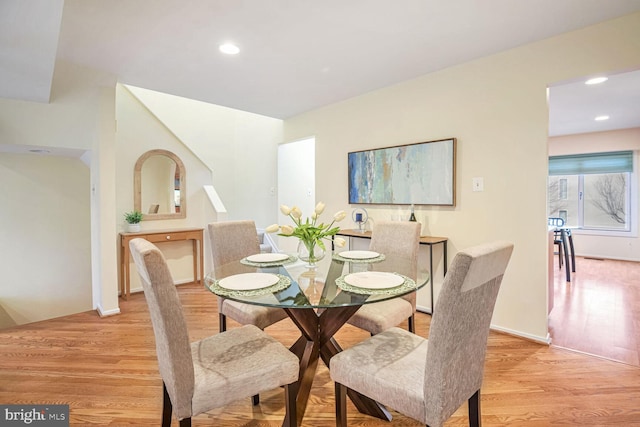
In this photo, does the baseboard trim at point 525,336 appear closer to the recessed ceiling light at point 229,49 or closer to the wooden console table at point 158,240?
the recessed ceiling light at point 229,49

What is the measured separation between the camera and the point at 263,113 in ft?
14.1

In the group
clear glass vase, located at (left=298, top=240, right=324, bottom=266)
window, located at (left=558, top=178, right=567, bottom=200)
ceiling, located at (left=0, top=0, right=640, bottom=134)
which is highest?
ceiling, located at (left=0, top=0, right=640, bottom=134)

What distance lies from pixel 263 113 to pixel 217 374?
3.67 metres

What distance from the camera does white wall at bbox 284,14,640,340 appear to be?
89.0 inches

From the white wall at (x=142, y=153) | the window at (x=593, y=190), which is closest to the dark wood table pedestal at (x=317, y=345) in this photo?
the white wall at (x=142, y=153)

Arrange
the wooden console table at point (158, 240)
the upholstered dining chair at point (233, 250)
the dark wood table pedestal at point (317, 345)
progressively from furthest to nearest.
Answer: the wooden console table at point (158, 240)
the upholstered dining chair at point (233, 250)
the dark wood table pedestal at point (317, 345)

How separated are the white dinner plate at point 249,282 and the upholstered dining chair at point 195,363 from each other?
27cm

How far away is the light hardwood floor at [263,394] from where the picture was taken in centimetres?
164

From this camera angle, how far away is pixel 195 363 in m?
1.33

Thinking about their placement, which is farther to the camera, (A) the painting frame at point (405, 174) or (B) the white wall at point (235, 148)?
(B) the white wall at point (235, 148)

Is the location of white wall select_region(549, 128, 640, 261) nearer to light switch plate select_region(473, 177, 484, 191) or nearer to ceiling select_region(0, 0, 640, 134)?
ceiling select_region(0, 0, 640, 134)

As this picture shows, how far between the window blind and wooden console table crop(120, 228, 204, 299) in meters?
6.66

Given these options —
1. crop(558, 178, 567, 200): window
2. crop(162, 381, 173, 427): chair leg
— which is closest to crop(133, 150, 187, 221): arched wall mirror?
crop(162, 381, 173, 427): chair leg

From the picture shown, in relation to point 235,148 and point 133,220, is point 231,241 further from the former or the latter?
point 235,148
